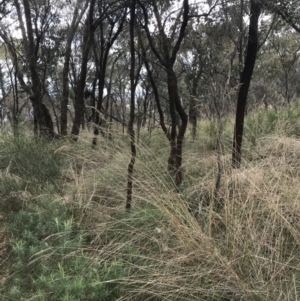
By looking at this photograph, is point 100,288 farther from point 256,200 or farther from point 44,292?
point 256,200

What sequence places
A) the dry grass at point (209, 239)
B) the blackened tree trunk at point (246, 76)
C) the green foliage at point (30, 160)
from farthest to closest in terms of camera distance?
the green foliage at point (30, 160) < the blackened tree trunk at point (246, 76) < the dry grass at point (209, 239)

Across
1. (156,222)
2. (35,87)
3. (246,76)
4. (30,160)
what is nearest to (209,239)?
(156,222)

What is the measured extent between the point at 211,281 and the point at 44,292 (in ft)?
3.55

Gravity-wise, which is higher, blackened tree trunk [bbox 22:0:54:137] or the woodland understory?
blackened tree trunk [bbox 22:0:54:137]

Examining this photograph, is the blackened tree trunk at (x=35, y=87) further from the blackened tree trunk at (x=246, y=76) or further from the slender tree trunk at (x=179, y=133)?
the blackened tree trunk at (x=246, y=76)

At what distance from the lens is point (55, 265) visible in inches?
105

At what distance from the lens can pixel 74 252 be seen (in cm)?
267

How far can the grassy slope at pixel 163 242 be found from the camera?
2252 mm

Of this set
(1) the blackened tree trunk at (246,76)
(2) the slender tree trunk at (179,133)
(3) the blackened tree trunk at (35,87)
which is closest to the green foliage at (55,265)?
(2) the slender tree trunk at (179,133)

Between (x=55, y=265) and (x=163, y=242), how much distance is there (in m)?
0.82

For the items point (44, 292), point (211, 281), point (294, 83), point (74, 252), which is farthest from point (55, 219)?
point (294, 83)

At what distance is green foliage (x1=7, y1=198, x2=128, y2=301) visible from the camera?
7.50ft

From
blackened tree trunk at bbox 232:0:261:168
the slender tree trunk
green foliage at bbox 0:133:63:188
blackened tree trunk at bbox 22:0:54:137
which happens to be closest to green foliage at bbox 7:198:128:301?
green foliage at bbox 0:133:63:188

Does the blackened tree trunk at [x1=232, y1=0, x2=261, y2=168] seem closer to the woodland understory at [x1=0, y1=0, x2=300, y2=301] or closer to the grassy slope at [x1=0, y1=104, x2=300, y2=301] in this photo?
the woodland understory at [x1=0, y1=0, x2=300, y2=301]
